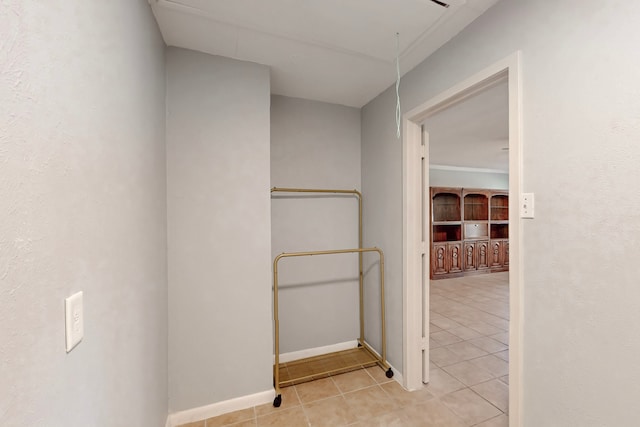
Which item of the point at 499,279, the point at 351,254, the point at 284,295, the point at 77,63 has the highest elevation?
the point at 77,63

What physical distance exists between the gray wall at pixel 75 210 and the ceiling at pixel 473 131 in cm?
183

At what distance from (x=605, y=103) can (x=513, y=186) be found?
1.45 feet

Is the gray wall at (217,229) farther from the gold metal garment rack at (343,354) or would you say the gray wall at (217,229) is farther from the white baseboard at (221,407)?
the gold metal garment rack at (343,354)

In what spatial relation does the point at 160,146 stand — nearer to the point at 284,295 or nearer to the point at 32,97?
the point at 32,97

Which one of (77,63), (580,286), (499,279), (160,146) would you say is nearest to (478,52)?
(580,286)

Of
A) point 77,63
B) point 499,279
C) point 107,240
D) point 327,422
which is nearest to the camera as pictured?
point 77,63

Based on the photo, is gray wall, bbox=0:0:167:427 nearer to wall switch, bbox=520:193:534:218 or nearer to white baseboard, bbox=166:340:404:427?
white baseboard, bbox=166:340:404:427

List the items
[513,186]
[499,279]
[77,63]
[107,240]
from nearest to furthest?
[77,63], [107,240], [513,186], [499,279]

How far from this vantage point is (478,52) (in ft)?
4.93

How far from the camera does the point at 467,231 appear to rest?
6422 millimetres

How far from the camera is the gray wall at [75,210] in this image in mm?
483

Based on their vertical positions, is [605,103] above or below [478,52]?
below

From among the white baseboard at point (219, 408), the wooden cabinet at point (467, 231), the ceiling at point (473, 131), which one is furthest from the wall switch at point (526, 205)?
the wooden cabinet at point (467, 231)

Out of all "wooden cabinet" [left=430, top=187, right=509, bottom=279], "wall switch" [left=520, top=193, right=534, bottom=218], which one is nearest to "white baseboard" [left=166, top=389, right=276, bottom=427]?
"wall switch" [left=520, top=193, right=534, bottom=218]
